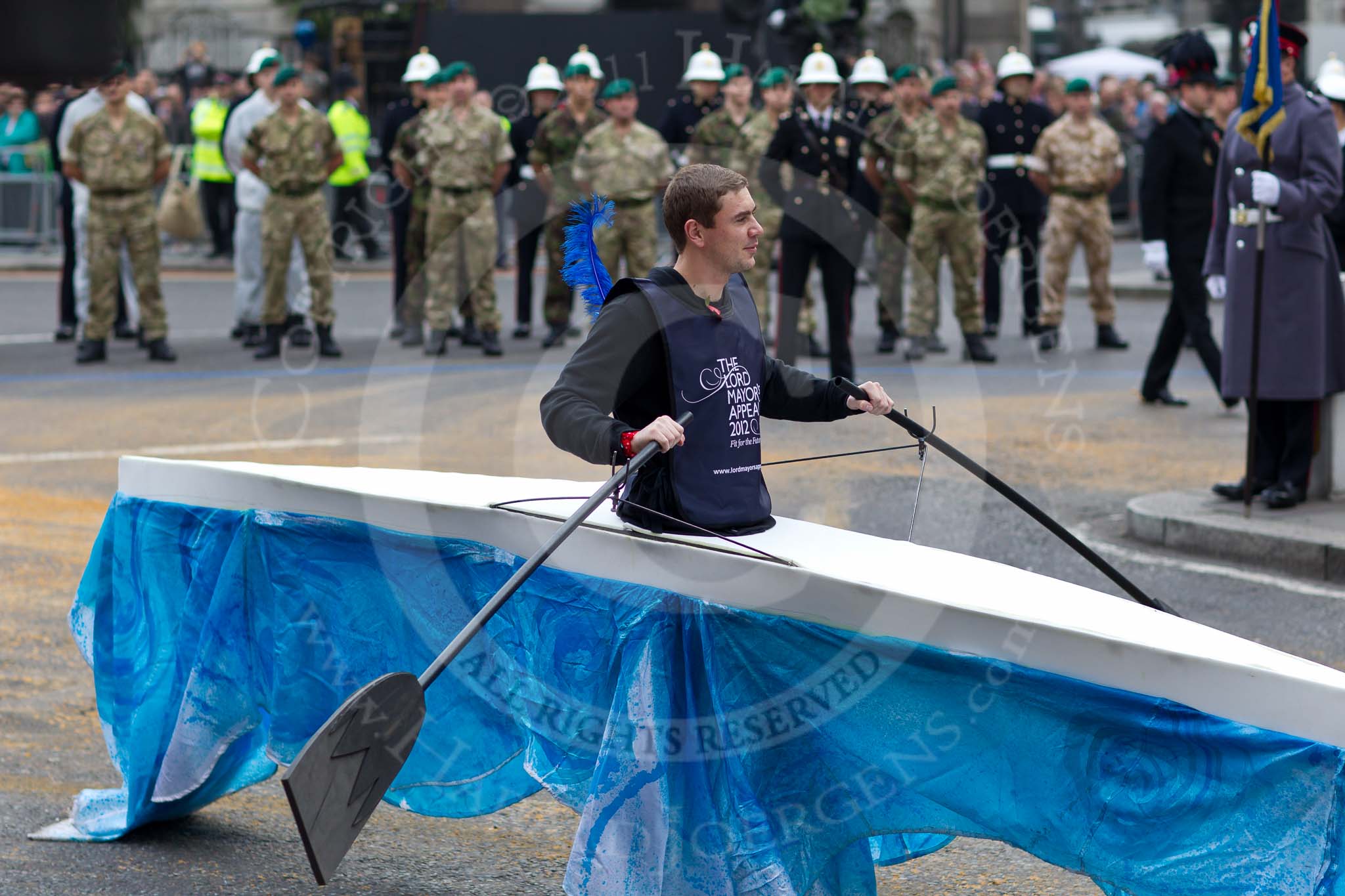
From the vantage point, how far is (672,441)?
323cm

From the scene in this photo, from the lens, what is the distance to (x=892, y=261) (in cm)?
1542

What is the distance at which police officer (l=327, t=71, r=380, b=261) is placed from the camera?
17531 millimetres

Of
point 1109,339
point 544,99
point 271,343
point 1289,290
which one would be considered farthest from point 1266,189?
point 544,99

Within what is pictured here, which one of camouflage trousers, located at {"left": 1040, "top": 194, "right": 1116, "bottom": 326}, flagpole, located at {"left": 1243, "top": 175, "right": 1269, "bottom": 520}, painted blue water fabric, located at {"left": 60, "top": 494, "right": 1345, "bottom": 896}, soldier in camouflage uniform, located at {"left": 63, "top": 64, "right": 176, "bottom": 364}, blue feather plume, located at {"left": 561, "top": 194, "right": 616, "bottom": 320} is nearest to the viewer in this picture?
painted blue water fabric, located at {"left": 60, "top": 494, "right": 1345, "bottom": 896}

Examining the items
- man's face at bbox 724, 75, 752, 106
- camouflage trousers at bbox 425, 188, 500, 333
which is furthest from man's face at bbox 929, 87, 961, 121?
camouflage trousers at bbox 425, 188, 500, 333

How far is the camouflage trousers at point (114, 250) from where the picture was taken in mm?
12445

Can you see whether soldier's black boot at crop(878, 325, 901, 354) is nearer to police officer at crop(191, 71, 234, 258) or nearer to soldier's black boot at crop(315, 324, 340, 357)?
soldier's black boot at crop(315, 324, 340, 357)

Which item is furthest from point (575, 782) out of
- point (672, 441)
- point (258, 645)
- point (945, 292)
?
point (945, 292)

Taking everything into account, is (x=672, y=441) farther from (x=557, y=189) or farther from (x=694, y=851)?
(x=557, y=189)

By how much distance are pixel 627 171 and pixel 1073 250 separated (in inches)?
139

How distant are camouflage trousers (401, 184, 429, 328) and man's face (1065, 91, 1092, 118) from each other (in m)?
5.10

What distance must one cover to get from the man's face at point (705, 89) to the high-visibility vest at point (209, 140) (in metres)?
5.88

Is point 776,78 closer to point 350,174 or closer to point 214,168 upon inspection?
point 350,174

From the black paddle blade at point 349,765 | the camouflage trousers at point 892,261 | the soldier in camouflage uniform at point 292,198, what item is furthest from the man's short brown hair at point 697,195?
the camouflage trousers at point 892,261
